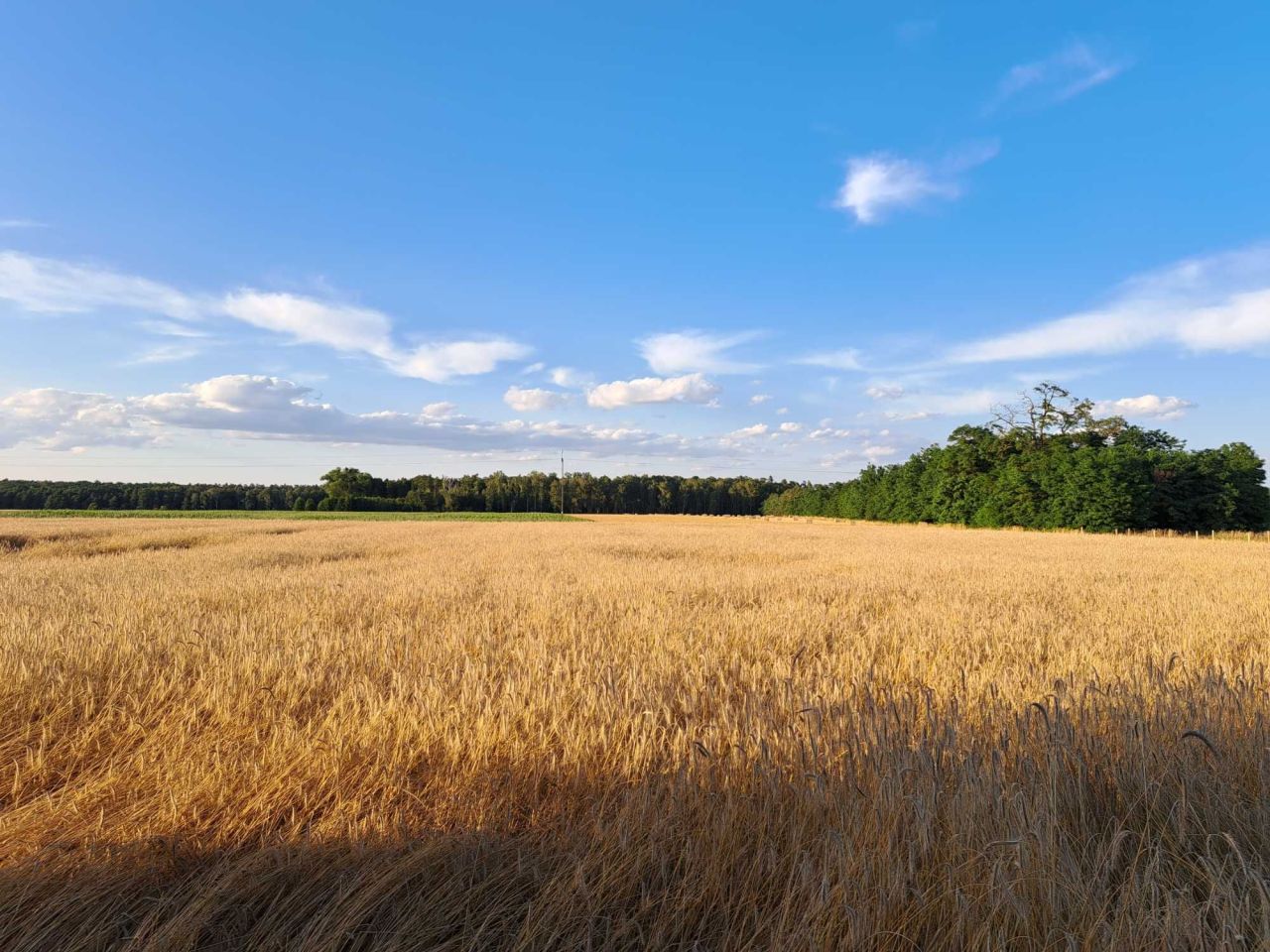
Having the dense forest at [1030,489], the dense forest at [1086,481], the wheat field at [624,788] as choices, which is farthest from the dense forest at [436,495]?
the wheat field at [624,788]

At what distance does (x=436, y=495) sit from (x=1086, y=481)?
115408mm

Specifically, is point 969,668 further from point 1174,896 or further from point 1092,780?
point 1174,896

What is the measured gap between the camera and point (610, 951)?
197 centimetres

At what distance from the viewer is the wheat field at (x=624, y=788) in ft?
6.78

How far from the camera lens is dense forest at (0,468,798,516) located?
12006 cm

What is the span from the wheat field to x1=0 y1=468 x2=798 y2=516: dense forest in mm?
122872

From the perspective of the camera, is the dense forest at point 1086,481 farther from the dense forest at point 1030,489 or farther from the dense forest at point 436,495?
the dense forest at point 436,495

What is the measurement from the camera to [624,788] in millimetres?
3119

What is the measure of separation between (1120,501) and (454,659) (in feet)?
208

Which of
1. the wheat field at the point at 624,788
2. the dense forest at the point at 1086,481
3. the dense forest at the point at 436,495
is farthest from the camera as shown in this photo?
the dense forest at the point at 436,495

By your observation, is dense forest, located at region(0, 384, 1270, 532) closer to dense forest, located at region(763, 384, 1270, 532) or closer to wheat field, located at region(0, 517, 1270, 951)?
dense forest, located at region(763, 384, 1270, 532)

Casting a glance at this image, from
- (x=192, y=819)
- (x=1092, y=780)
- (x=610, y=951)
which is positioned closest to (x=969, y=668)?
(x=1092, y=780)

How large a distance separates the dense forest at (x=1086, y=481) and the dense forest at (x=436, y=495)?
266 feet

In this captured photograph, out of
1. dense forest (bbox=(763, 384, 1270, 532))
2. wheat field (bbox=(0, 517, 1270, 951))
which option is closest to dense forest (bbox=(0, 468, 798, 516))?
dense forest (bbox=(763, 384, 1270, 532))
